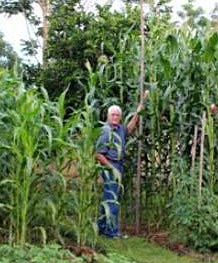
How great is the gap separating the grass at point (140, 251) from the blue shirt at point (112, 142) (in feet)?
3.13

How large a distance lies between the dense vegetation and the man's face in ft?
0.92

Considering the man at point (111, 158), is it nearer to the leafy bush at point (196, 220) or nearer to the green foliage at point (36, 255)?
the leafy bush at point (196, 220)

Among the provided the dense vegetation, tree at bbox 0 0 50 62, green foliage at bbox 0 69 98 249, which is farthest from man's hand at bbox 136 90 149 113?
tree at bbox 0 0 50 62

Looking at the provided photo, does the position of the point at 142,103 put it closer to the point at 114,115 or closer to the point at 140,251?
the point at 114,115

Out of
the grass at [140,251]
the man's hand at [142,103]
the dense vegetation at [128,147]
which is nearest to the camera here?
the dense vegetation at [128,147]

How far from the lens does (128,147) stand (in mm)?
8594

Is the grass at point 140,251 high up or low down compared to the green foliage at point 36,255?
down

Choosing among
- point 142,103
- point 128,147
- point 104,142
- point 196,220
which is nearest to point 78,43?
point 128,147

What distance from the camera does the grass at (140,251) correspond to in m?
6.82

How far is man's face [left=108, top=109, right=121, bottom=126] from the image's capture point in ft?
24.9

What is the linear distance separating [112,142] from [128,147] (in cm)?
131

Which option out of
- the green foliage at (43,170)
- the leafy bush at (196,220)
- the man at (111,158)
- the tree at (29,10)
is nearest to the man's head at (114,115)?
the man at (111,158)

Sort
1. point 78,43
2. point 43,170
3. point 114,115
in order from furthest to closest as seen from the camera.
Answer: point 78,43 → point 114,115 → point 43,170

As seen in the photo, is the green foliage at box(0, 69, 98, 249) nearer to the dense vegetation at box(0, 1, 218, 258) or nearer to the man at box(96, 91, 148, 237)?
the dense vegetation at box(0, 1, 218, 258)
